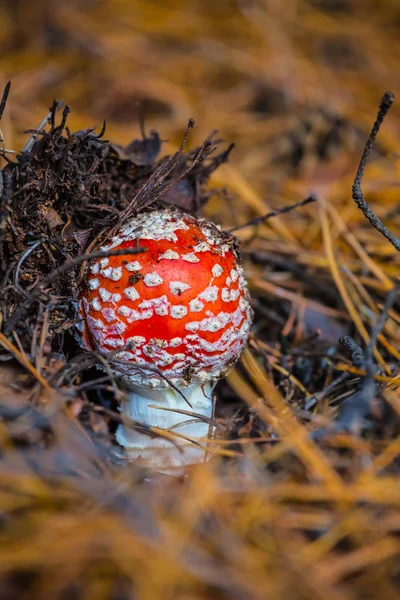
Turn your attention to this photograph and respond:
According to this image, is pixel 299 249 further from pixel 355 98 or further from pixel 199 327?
pixel 355 98

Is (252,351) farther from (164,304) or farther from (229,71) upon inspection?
(229,71)

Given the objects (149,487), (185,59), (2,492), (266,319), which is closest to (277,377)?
(266,319)

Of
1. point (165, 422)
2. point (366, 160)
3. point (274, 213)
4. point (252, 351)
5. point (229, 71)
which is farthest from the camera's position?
point (229, 71)

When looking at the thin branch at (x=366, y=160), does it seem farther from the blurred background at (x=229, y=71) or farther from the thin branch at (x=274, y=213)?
the blurred background at (x=229, y=71)

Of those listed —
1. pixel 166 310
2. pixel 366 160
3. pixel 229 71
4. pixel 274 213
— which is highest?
pixel 229 71

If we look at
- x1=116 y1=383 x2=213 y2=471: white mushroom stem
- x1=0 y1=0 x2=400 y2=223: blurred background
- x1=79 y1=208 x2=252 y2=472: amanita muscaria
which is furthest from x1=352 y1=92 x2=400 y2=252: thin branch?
x1=0 y1=0 x2=400 y2=223: blurred background

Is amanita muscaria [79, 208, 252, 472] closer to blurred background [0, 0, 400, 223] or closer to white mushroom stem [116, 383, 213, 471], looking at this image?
white mushroom stem [116, 383, 213, 471]

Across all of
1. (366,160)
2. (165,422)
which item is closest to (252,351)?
(165,422)
